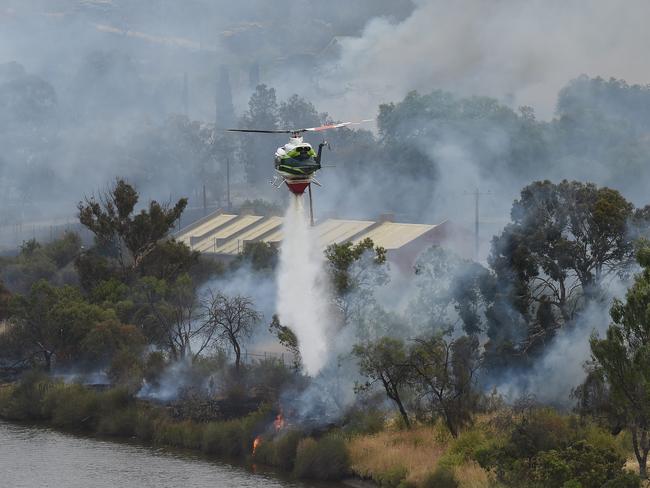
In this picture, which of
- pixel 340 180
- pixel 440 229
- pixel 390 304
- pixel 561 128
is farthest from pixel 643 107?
pixel 390 304

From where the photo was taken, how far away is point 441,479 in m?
40.4

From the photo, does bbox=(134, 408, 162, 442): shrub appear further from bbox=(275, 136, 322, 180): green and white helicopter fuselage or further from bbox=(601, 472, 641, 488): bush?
bbox=(601, 472, 641, 488): bush

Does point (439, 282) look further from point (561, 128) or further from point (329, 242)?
point (561, 128)

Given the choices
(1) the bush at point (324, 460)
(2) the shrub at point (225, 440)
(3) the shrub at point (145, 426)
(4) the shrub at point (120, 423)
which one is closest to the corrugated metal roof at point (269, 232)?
(4) the shrub at point (120, 423)

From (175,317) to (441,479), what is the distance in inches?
803

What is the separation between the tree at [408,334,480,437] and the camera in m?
44.1

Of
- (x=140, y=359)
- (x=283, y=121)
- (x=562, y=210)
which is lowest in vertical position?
(x=140, y=359)

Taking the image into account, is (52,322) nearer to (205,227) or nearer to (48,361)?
(48,361)

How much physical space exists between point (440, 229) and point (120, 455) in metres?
26.5

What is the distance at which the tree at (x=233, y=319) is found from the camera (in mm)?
53844

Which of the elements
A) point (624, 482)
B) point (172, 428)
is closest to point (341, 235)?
point (172, 428)

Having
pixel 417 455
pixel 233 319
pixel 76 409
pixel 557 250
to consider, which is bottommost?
pixel 417 455

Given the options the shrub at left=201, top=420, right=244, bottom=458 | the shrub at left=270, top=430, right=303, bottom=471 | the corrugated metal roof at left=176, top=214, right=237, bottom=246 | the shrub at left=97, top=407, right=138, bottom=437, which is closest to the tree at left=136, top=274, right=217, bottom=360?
the shrub at left=97, top=407, right=138, bottom=437

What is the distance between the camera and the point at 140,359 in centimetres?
5653
